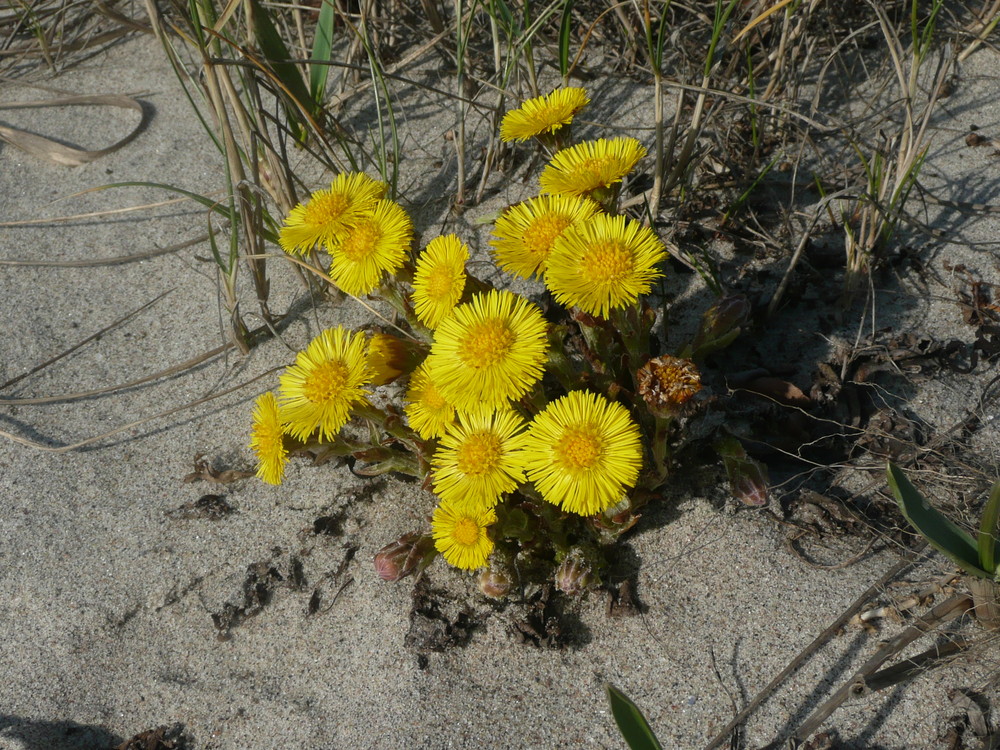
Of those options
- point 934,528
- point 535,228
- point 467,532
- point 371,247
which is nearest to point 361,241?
point 371,247

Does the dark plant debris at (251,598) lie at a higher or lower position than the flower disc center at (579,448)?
higher

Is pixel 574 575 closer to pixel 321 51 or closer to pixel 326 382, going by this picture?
pixel 326 382

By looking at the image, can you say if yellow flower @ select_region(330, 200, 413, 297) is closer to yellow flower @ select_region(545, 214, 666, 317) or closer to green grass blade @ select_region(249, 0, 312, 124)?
yellow flower @ select_region(545, 214, 666, 317)

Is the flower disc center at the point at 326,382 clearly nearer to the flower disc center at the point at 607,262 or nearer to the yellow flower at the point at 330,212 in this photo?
the yellow flower at the point at 330,212

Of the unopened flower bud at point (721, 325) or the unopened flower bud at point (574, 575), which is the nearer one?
the unopened flower bud at point (574, 575)

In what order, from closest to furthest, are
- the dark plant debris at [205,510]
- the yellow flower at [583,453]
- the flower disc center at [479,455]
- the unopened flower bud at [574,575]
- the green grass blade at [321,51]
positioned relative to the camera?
the yellow flower at [583,453] < the flower disc center at [479,455] < the unopened flower bud at [574,575] < the dark plant debris at [205,510] < the green grass blade at [321,51]

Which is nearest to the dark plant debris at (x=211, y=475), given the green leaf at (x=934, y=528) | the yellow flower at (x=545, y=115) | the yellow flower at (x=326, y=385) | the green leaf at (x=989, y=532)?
the yellow flower at (x=326, y=385)

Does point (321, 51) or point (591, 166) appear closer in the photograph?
point (591, 166)
